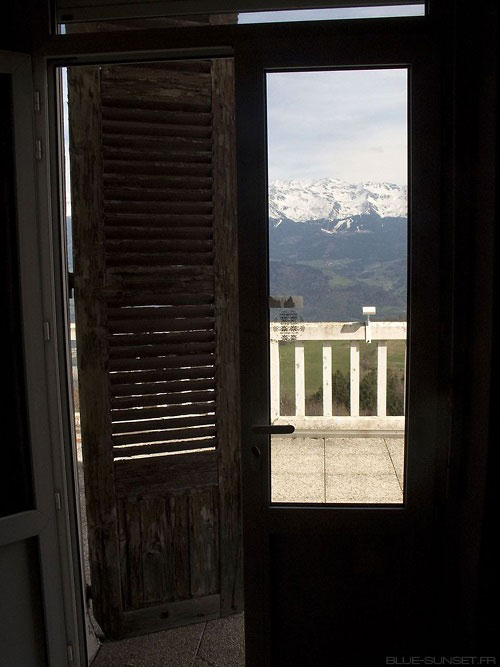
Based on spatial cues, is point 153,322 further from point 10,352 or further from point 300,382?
point 300,382

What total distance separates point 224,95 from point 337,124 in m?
0.80

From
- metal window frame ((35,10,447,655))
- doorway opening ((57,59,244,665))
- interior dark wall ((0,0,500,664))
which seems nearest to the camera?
interior dark wall ((0,0,500,664))

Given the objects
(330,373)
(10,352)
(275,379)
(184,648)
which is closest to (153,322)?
(10,352)

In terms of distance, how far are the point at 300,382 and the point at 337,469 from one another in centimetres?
29

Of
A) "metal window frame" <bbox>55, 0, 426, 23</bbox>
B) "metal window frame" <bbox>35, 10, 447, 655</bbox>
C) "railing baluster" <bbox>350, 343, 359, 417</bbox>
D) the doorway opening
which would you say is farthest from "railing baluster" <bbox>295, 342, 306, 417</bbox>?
"metal window frame" <bbox>55, 0, 426, 23</bbox>

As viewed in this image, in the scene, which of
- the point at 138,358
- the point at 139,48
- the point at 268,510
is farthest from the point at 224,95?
the point at 268,510

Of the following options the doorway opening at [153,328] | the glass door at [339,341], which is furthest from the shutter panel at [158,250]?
the glass door at [339,341]

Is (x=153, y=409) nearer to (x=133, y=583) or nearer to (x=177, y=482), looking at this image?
(x=177, y=482)

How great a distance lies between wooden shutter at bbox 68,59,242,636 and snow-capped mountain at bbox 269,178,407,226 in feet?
2.21

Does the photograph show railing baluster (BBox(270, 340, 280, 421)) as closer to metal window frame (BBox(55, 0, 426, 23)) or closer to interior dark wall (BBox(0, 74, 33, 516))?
interior dark wall (BBox(0, 74, 33, 516))

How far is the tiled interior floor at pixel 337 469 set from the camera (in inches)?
64.9

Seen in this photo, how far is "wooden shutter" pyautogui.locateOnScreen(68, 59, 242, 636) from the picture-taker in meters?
2.13

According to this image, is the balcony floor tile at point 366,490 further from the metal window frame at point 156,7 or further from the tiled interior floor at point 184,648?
the metal window frame at point 156,7

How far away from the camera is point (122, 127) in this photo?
6.96 ft
